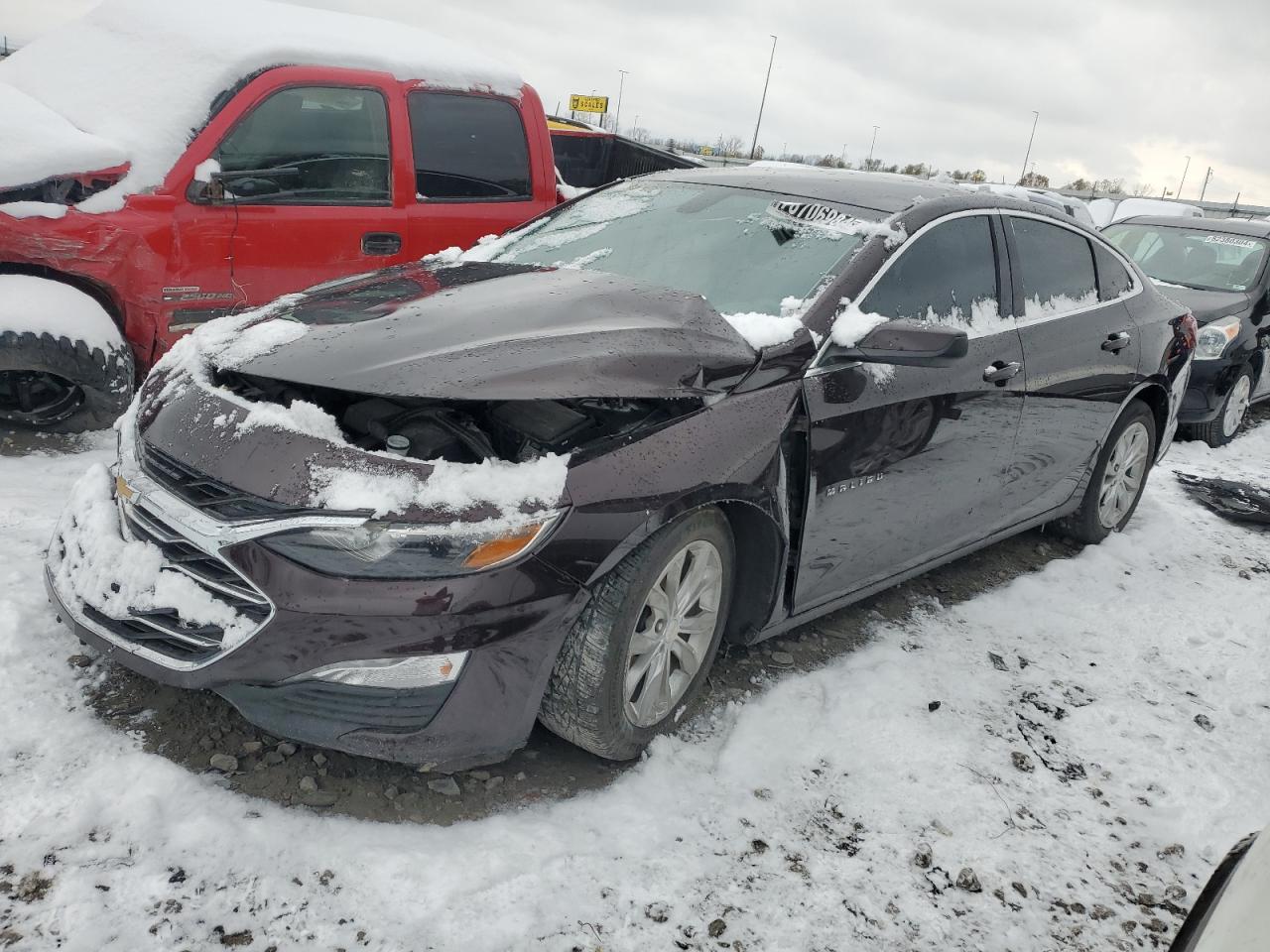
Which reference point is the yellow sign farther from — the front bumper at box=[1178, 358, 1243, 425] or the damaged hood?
the damaged hood

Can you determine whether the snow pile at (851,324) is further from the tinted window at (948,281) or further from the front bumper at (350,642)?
the front bumper at (350,642)

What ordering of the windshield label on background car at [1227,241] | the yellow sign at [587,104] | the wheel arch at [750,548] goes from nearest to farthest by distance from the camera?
the wheel arch at [750,548] → the windshield label on background car at [1227,241] → the yellow sign at [587,104]

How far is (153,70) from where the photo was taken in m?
4.65

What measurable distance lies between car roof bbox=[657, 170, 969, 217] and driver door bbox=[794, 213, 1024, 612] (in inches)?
5.9

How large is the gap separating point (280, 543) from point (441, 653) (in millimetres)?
432

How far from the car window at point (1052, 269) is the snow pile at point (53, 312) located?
12.5ft

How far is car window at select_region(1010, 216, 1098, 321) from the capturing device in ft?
13.0

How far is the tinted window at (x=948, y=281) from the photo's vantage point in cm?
328

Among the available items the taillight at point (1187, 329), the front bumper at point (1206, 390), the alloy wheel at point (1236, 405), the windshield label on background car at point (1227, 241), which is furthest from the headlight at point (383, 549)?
the windshield label on background car at point (1227, 241)

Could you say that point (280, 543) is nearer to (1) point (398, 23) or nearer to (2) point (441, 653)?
(2) point (441, 653)

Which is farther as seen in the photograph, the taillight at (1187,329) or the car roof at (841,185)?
the taillight at (1187,329)

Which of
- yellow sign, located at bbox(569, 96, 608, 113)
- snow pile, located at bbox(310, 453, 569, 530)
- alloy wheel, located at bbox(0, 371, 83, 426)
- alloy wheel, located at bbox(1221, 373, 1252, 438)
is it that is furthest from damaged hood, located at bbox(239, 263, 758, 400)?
yellow sign, located at bbox(569, 96, 608, 113)

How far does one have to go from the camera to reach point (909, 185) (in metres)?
3.75

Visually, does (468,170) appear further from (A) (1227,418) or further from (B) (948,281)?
(A) (1227,418)
